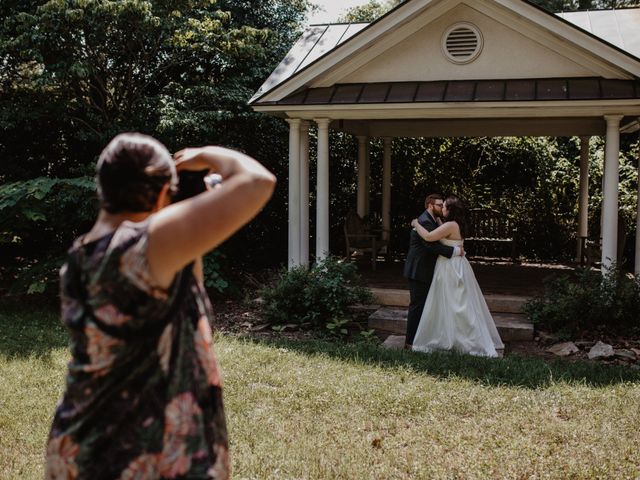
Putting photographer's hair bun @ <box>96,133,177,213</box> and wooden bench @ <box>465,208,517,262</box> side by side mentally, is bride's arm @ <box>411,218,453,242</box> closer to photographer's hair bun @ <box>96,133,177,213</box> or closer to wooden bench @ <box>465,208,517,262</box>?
photographer's hair bun @ <box>96,133,177,213</box>

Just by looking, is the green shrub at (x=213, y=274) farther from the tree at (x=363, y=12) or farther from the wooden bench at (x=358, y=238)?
the tree at (x=363, y=12)

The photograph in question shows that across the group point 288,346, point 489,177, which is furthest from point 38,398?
point 489,177

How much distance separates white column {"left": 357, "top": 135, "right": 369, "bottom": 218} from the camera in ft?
47.9

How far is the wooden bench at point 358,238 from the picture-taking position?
12.8 metres

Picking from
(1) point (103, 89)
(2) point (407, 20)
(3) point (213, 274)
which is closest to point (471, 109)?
(2) point (407, 20)

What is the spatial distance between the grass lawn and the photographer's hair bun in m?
3.00

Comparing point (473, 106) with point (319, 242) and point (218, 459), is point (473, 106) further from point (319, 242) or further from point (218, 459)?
point (218, 459)

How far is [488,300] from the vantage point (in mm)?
10062

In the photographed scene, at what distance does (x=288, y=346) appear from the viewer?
8219 mm

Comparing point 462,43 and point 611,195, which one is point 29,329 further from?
point 611,195

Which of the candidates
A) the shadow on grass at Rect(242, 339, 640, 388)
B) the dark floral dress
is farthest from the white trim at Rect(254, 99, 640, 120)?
the dark floral dress

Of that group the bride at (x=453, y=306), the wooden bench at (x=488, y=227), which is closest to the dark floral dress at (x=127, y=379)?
the bride at (x=453, y=306)

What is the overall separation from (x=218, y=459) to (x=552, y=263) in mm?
14514

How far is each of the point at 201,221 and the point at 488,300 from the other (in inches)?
346
